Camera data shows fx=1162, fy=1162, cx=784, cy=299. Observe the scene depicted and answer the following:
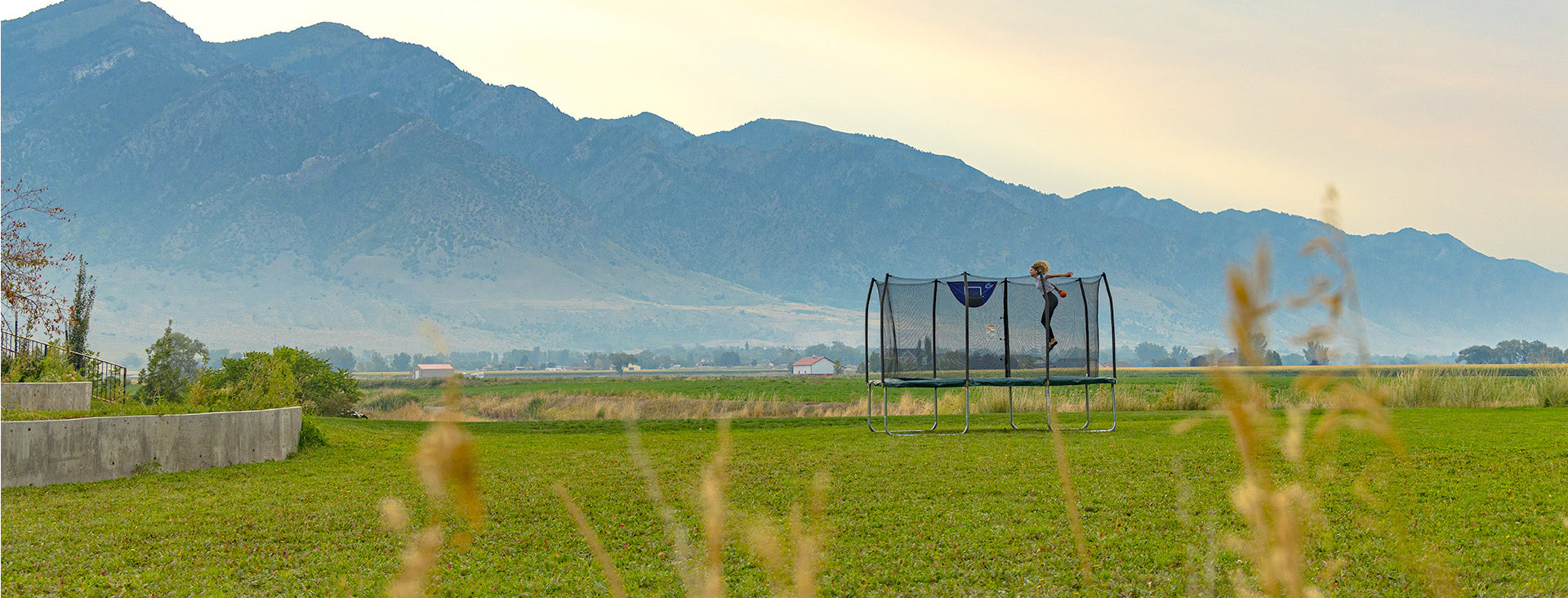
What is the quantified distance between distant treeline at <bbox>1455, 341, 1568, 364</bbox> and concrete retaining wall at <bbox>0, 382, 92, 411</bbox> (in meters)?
168

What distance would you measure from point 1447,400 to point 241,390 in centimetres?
2243

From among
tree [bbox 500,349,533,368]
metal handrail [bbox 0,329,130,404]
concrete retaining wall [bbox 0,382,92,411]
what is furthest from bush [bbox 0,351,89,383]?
tree [bbox 500,349,533,368]

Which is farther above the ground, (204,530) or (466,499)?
(466,499)

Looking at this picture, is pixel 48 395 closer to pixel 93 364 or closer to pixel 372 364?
pixel 93 364

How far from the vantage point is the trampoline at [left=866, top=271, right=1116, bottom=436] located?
1673 cm

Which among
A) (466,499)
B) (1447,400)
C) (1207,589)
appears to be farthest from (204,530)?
(1447,400)

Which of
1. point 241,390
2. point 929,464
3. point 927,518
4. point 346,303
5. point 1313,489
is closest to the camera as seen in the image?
point 927,518

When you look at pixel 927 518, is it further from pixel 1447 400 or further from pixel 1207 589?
pixel 1447 400

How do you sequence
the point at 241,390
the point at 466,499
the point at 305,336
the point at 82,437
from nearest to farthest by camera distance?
the point at 466,499
the point at 82,437
the point at 241,390
the point at 305,336

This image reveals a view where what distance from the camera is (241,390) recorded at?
54.6 feet

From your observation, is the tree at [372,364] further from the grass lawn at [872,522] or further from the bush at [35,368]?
the grass lawn at [872,522]

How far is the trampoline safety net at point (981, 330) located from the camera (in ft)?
55.0

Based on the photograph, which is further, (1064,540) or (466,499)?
(1064,540)

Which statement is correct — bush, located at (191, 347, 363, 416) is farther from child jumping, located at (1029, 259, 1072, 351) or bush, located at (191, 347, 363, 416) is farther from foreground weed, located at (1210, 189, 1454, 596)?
foreground weed, located at (1210, 189, 1454, 596)
